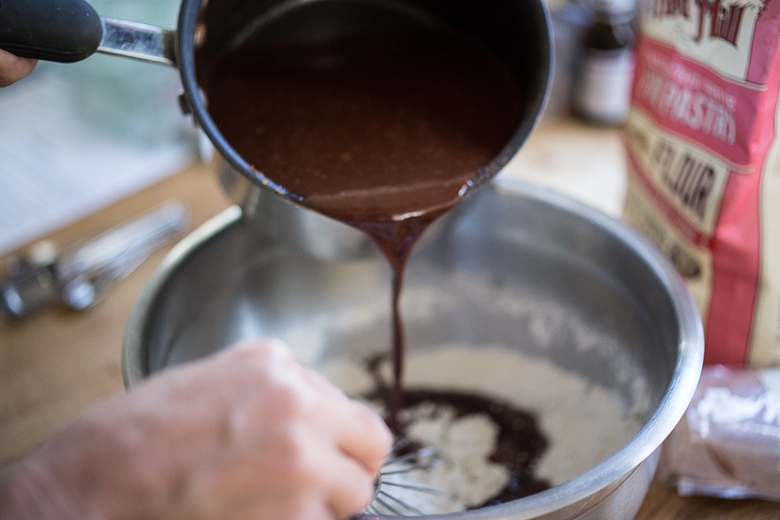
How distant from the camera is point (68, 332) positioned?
34.2 inches

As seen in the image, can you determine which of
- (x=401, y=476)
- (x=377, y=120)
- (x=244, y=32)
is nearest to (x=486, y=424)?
(x=401, y=476)

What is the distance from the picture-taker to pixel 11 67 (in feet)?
1.77

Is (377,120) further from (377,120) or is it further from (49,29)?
(49,29)

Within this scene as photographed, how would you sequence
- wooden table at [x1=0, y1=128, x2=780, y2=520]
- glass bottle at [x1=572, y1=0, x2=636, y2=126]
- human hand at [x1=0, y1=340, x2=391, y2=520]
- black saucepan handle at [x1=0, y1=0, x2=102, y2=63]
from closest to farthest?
human hand at [x1=0, y1=340, x2=391, y2=520]
black saucepan handle at [x1=0, y1=0, x2=102, y2=63]
wooden table at [x1=0, y1=128, x2=780, y2=520]
glass bottle at [x1=572, y1=0, x2=636, y2=126]

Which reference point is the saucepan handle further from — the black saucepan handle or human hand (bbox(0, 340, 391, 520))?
human hand (bbox(0, 340, 391, 520))

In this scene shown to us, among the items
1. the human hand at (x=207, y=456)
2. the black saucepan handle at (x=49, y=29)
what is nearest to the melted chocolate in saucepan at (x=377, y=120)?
the black saucepan handle at (x=49, y=29)

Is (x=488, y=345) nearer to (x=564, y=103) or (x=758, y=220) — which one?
(x=758, y=220)

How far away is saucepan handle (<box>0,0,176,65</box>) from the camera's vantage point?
1.61 ft

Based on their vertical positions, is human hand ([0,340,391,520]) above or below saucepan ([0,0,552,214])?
below

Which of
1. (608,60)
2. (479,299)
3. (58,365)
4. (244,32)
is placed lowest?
(58,365)

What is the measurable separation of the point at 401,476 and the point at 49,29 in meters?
0.49

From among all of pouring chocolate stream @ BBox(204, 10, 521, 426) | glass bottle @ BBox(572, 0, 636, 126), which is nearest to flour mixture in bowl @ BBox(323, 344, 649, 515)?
pouring chocolate stream @ BBox(204, 10, 521, 426)

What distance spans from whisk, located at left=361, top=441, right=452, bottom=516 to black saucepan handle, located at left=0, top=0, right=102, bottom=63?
410 mm

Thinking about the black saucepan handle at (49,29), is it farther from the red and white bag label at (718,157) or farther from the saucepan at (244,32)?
the red and white bag label at (718,157)
